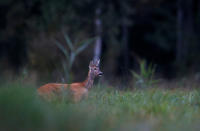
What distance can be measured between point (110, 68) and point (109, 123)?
23.7 m

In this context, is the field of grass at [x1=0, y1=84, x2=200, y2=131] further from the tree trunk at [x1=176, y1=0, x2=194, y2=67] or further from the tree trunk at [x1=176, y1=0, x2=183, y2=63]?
the tree trunk at [x1=176, y1=0, x2=183, y2=63]

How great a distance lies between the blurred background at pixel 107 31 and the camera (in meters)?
29.0

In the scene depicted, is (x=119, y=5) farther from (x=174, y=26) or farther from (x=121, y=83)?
(x=121, y=83)

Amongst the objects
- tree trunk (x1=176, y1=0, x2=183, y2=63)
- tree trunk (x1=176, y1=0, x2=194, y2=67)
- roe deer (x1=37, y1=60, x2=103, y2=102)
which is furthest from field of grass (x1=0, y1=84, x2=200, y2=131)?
tree trunk (x1=176, y1=0, x2=183, y2=63)

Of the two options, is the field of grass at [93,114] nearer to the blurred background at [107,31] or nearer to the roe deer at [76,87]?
the roe deer at [76,87]

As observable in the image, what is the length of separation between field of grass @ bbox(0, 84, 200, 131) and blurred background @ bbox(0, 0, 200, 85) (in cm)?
1543

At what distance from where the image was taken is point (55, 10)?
107ft

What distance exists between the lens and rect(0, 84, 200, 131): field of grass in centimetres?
650

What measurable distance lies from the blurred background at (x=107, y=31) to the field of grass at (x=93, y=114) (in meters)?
15.4

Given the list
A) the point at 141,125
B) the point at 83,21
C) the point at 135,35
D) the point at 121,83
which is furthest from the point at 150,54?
the point at 141,125

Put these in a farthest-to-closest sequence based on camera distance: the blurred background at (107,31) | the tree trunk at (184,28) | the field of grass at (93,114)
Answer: the tree trunk at (184,28), the blurred background at (107,31), the field of grass at (93,114)

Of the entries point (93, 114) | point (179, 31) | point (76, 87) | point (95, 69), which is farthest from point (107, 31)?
point (93, 114)

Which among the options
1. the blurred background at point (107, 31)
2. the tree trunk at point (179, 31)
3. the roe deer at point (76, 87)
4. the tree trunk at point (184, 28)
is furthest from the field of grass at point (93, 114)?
the tree trunk at point (179, 31)

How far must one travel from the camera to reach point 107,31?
3541 cm
